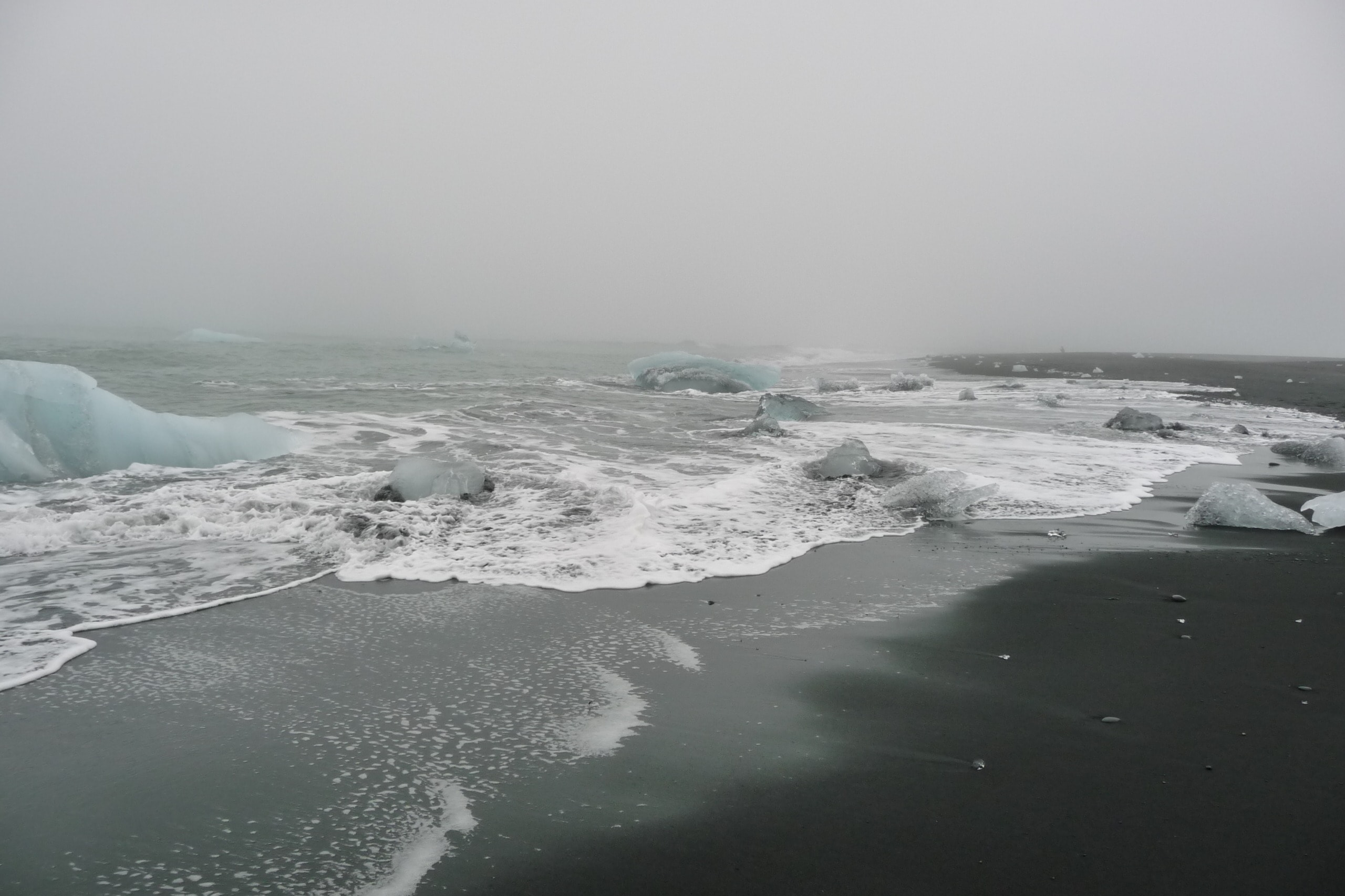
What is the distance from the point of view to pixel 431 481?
662 cm

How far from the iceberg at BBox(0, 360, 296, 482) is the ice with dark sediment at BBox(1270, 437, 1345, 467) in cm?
1291

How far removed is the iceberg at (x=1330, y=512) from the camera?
6102 mm

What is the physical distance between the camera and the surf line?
10.6 feet

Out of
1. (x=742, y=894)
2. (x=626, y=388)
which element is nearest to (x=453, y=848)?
(x=742, y=894)

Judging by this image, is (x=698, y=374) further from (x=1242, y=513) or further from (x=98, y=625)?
(x=98, y=625)

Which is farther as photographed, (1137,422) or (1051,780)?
→ (1137,422)

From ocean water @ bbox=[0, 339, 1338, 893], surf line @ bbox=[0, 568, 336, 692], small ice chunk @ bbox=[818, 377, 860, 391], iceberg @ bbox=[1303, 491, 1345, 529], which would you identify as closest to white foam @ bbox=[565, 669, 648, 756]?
ocean water @ bbox=[0, 339, 1338, 893]

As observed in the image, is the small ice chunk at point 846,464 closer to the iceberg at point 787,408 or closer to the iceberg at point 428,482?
the iceberg at point 428,482

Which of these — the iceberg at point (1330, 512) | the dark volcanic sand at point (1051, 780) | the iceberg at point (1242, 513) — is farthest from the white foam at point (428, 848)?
the iceberg at point (1330, 512)

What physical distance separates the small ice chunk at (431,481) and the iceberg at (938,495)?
378 cm

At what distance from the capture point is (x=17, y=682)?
10.4ft

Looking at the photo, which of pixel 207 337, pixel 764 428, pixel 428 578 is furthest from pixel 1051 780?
pixel 207 337

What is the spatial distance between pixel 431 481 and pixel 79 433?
375 centimetres

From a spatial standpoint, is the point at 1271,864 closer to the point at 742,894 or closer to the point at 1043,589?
the point at 742,894
